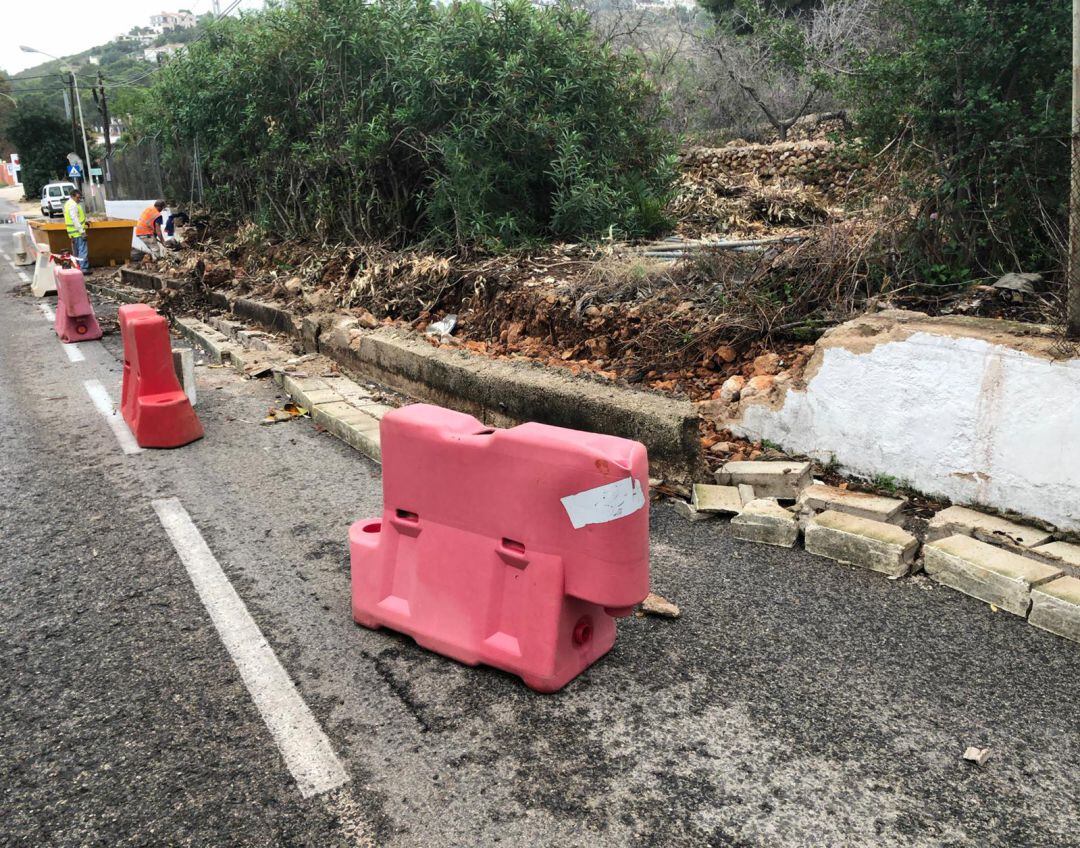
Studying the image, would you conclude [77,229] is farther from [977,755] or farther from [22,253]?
[977,755]

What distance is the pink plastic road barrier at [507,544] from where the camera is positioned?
10.6 ft

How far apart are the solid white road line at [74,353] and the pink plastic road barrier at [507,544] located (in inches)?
322

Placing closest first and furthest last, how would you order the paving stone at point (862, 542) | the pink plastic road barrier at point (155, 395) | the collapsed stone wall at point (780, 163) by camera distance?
the paving stone at point (862, 542), the pink plastic road barrier at point (155, 395), the collapsed stone wall at point (780, 163)

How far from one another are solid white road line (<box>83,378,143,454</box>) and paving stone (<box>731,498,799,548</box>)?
4.58 meters

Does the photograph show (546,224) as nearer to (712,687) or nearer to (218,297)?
(218,297)

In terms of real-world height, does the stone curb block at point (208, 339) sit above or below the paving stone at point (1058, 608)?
below

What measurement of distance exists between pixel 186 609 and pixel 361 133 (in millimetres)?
9566

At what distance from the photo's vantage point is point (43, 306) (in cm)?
1546

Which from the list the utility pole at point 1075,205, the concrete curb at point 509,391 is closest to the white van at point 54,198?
the concrete curb at point 509,391

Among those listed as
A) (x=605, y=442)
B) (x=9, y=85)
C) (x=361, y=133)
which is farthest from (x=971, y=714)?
(x=9, y=85)

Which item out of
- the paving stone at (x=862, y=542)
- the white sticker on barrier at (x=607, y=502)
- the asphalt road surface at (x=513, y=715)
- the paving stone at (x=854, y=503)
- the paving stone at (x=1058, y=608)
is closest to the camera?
the asphalt road surface at (x=513, y=715)

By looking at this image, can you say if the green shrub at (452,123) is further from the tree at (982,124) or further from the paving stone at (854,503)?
the paving stone at (854,503)

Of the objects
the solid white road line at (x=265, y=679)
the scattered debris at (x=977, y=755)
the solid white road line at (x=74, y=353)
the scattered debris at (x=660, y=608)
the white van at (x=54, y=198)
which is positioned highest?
the scattered debris at (x=977, y=755)

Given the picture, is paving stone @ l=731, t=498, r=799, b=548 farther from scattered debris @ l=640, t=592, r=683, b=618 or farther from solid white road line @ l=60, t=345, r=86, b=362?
solid white road line @ l=60, t=345, r=86, b=362
